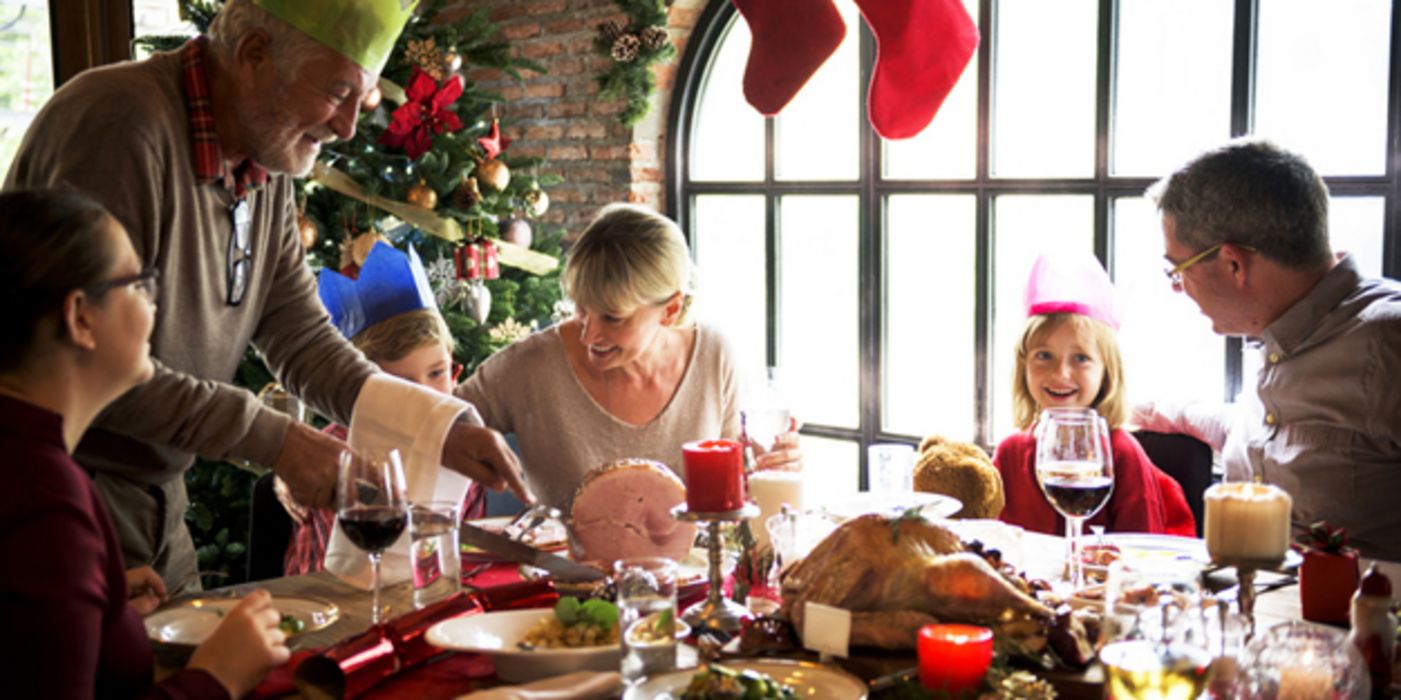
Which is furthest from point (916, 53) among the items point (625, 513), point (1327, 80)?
point (1327, 80)

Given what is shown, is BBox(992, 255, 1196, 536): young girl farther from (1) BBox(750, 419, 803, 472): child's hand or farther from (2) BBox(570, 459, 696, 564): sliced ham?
(2) BBox(570, 459, 696, 564): sliced ham

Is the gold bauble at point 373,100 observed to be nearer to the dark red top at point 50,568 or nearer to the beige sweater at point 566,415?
the beige sweater at point 566,415

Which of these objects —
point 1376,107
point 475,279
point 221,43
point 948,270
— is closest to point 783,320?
point 948,270

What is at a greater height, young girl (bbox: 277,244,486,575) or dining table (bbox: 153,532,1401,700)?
young girl (bbox: 277,244,486,575)

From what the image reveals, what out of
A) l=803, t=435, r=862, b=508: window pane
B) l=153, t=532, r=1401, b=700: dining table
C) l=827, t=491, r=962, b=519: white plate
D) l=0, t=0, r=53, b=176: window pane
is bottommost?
l=803, t=435, r=862, b=508: window pane

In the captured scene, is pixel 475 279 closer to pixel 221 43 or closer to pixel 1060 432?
pixel 221 43

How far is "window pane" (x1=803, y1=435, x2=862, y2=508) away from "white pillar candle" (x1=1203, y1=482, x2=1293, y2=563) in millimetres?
3156

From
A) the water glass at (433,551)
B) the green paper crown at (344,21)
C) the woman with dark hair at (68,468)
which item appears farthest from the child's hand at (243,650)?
the green paper crown at (344,21)

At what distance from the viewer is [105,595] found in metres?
1.31

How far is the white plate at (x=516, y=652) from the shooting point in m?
1.53

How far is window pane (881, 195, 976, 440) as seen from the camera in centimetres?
438

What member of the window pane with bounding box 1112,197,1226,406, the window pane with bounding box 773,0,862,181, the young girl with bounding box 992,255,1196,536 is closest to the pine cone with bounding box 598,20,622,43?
the window pane with bounding box 773,0,862,181

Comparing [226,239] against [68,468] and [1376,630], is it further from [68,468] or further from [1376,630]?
[1376,630]

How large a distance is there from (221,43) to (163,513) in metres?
0.85
